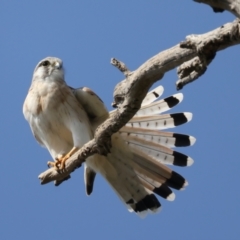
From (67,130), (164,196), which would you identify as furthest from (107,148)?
(164,196)

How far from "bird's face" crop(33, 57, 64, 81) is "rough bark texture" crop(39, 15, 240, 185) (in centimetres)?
127

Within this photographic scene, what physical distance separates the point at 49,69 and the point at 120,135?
0.94 meters

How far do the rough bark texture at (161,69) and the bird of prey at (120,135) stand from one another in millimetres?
798

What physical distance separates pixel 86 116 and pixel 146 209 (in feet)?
3.52

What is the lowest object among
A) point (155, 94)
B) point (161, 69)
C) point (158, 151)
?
point (161, 69)

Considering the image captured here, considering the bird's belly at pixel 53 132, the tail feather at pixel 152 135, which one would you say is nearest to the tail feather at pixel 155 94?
the tail feather at pixel 152 135

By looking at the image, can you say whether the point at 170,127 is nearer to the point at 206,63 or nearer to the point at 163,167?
the point at 163,167

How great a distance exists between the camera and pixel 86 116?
18.8 ft

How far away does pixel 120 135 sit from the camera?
5.77 m

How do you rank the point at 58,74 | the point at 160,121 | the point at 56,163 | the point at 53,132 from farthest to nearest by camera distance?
the point at 58,74 → the point at 160,121 → the point at 53,132 → the point at 56,163

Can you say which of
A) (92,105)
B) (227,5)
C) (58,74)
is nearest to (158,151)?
(92,105)

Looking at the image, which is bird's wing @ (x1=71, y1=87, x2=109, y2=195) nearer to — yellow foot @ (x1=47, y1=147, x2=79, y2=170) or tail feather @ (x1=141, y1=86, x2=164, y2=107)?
tail feather @ (x1=141, y1=86, x2=164, y2=107)

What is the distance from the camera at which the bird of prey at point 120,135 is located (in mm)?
5602

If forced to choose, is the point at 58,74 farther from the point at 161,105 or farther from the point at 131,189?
the point at 131,189
